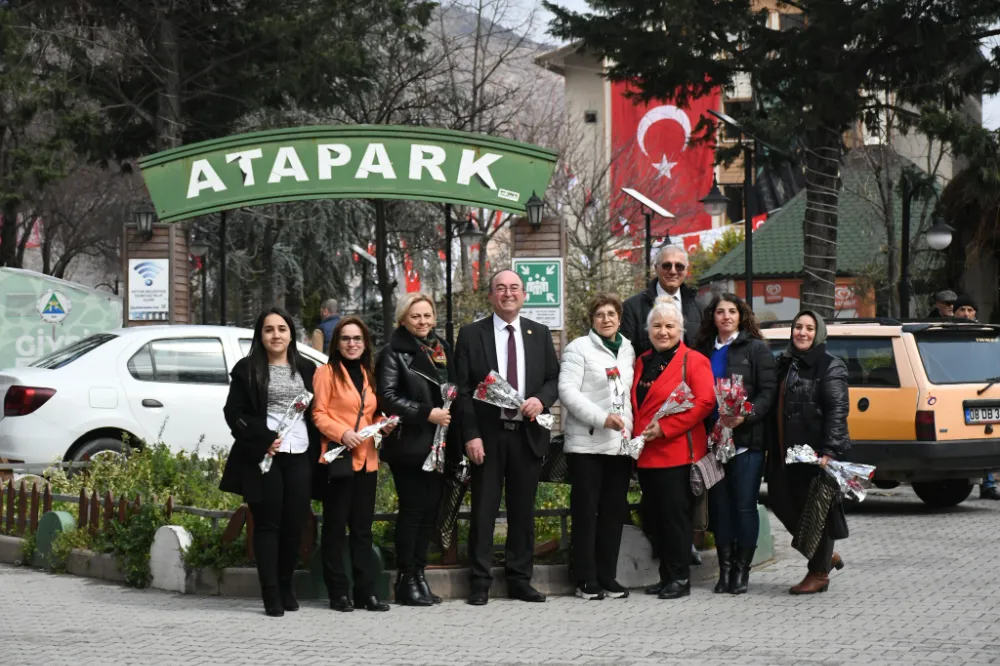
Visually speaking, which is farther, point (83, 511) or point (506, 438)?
point (83, 511)

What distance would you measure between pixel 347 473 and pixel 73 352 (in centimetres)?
593

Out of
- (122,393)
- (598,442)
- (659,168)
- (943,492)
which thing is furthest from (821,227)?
(659,168)

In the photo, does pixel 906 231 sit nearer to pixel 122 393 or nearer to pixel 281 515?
pixel 122 393

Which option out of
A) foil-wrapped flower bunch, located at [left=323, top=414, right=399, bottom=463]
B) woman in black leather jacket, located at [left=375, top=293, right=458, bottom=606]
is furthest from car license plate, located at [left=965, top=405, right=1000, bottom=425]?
foil-wrapped flower bunch, located at [left=323, top=414, right=399, bottom=463]

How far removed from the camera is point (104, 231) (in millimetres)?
58125

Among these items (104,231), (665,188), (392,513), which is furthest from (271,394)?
(665,188)

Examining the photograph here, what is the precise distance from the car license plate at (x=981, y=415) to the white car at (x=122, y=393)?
584 cm

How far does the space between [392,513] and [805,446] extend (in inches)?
103

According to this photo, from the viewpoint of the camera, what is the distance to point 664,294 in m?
10.6

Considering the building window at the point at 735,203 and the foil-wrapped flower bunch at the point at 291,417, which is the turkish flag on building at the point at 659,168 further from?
the foil-wrapped flower bunch at the point at 291,417

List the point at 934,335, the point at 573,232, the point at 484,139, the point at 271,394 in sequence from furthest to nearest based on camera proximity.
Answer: the point at 573,232, the point at 484,139, the point at 934,335, the point at 271,394

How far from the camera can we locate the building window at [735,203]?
78.9 metres

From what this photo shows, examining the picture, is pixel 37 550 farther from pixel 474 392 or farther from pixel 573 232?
pixel 573 232

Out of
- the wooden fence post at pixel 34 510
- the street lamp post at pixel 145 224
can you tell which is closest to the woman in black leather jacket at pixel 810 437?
the wooden fence post at pixel 34 510
